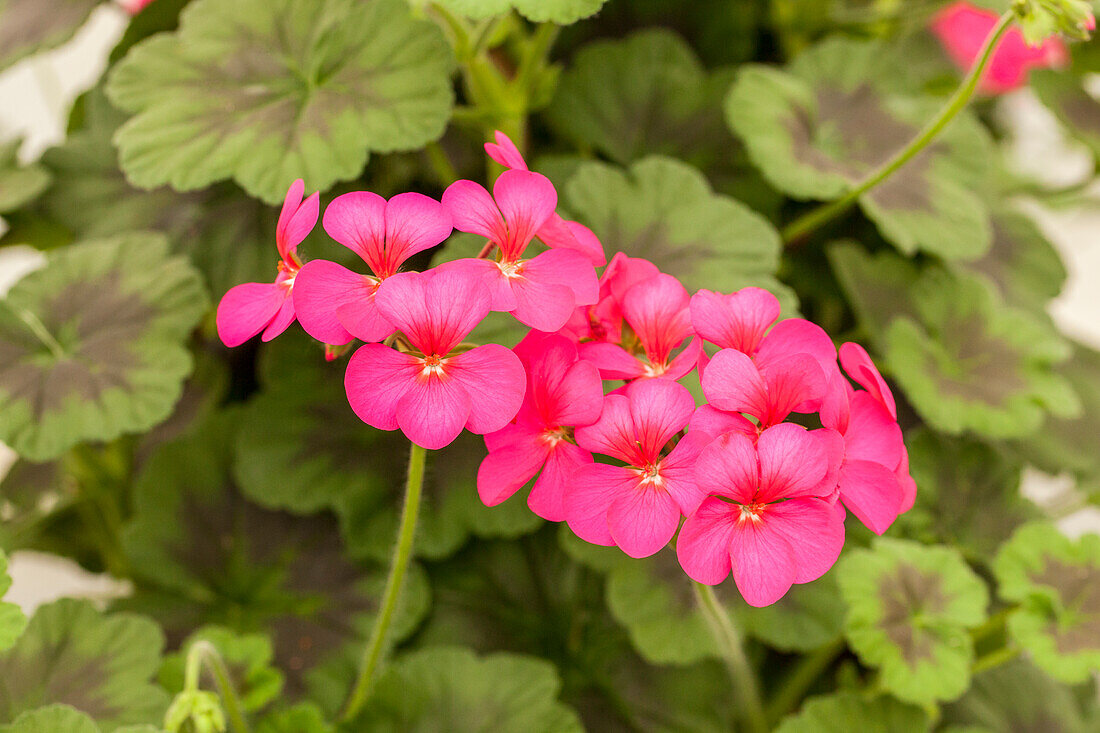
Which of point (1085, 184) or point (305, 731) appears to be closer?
point (305, 731)

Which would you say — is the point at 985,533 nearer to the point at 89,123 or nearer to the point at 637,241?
the point at 637,241

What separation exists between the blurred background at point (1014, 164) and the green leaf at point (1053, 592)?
0.24m

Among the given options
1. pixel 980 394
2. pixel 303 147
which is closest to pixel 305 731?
pixel 303 147

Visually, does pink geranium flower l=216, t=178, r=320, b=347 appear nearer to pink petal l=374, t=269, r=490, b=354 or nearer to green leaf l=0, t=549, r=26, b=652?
pink petal l=374, t=269, r=490, b=354

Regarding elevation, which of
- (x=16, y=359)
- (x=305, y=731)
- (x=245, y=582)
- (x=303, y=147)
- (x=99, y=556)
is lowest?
(x=99, y=556)

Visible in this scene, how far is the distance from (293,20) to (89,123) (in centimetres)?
31

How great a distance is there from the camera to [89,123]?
941 millimetres

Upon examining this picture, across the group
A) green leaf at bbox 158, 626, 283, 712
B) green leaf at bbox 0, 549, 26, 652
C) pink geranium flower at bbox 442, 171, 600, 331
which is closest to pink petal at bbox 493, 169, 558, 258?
pink geranium flower at bbox 442, 171, 600, 331

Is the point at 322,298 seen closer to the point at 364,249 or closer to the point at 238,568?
the point at 364,249

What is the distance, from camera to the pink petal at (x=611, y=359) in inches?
18.4

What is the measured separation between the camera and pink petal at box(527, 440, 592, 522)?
1.49ft

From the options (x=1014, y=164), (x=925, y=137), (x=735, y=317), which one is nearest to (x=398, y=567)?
(x=735, y=317)

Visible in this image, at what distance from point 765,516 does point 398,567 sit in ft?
0.82

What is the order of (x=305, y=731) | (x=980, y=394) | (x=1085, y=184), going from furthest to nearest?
(x=1085, y=184) → (x=980, y=394) → (x=305, y=731)
